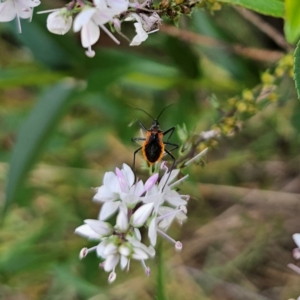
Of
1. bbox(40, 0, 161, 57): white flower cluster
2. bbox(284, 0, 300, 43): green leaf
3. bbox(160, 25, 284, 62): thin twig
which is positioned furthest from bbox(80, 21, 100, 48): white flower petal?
bbox(160, 25, 284, 62): thin twig

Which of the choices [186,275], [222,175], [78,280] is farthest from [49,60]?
[186,275]

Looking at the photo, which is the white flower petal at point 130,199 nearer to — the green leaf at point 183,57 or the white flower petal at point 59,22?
the white flower petal at point 59,22

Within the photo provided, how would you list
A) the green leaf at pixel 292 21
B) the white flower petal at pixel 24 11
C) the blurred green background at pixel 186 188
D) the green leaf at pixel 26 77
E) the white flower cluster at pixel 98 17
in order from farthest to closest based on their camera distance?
the blurred green background at pixel 186 188 → the green leaf at pixel 26 77 → the white flower petal at pixel 24 11 → the white flower cluster at pixel 98 17 → the green leaf at pixel 292 21

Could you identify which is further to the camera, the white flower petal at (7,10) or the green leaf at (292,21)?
the white flower petal at (7,10)

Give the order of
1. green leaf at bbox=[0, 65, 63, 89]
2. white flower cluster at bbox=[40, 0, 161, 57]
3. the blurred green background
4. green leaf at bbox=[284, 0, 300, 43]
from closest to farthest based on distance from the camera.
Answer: green leaf at bbox=[284, 0, 300, 43]
white flower cluster at bbox=[40, 0, 161, 57]
green leaf at bbox=[0, 65, 63, 89]
the blurred green background

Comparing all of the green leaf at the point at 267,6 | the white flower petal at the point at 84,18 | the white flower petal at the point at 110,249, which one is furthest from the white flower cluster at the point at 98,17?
the white flower petal at the point at 110,249

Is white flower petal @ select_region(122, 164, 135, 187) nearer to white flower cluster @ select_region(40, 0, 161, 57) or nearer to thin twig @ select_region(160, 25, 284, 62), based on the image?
white flower cluster @ select_region(40, 0, 161, 57)

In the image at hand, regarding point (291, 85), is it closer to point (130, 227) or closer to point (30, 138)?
point (30, 138)
